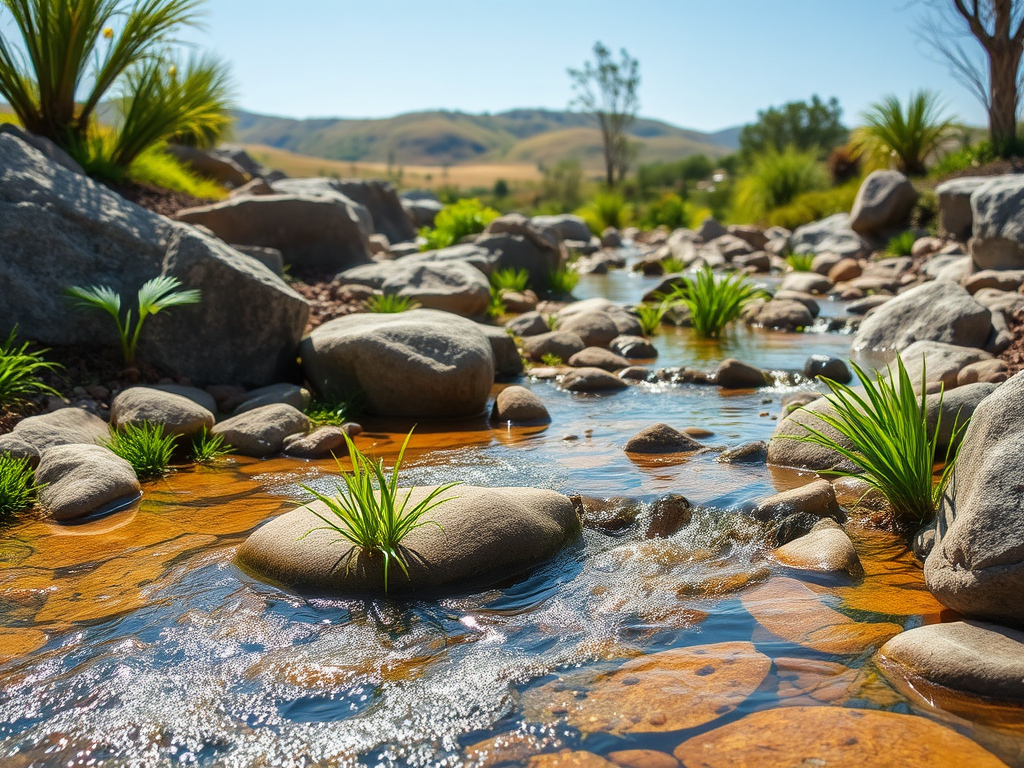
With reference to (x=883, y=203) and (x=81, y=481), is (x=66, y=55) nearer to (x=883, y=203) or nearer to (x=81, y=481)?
(x=81, y=481)

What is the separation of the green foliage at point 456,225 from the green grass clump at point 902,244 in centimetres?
708

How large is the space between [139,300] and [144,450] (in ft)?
5.41

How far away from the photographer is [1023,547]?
2963mm

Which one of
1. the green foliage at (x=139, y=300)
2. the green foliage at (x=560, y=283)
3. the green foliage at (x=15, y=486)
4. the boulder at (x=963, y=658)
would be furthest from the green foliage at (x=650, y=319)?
the boulder at (x=963, y=658)

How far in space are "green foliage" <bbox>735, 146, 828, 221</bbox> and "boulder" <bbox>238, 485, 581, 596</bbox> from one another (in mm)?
19846

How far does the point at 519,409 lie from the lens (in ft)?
21.6

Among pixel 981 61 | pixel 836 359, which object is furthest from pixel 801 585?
pixel 981 61

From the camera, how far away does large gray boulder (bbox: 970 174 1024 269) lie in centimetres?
991

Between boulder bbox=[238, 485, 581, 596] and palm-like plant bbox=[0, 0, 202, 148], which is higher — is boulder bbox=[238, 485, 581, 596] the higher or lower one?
the lower one

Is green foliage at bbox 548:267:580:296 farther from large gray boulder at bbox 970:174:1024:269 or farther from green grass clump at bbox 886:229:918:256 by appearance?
green grass clump at bbox 886:229:918:256

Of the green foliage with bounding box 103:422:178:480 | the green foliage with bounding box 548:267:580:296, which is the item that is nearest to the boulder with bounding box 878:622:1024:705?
the green foliage with bounding box 103:422:178:480

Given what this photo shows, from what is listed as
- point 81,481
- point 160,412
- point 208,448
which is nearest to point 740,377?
point 208,448

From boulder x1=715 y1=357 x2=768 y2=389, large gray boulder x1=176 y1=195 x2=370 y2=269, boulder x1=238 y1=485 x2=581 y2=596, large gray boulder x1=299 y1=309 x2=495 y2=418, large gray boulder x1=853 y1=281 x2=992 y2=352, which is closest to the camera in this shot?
boulder x1=238 y1=485 x2=581 y2=596

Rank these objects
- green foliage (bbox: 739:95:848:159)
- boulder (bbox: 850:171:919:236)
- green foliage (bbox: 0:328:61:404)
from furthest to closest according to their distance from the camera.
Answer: green foliage (bbox: 739:95:848:159) < boulder (bbox: 850:171:919:236) < green foliage (bbox: 0:328:61:404)
